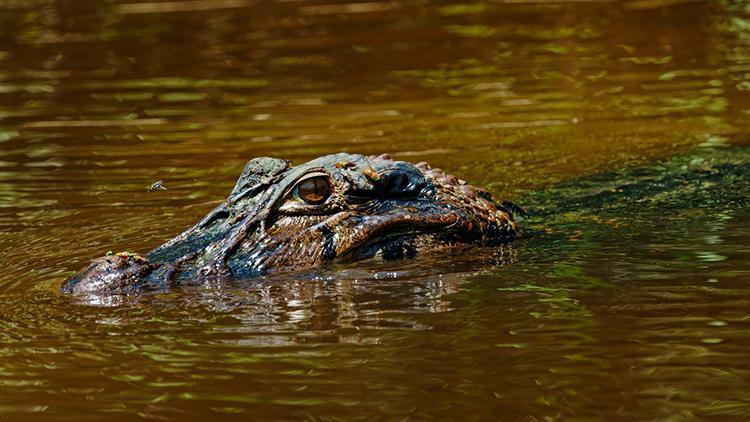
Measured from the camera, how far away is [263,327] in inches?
204

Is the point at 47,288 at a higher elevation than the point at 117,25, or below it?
below

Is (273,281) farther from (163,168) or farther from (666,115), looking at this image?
(666,115)

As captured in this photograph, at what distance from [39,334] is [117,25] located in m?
13.1

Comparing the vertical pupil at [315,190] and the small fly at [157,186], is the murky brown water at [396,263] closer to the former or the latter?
the small fly at [157,186]

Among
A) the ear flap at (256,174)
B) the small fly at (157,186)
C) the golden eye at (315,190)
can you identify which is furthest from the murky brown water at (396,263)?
the ear flap at (256,174)

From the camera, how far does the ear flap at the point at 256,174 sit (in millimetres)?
6176

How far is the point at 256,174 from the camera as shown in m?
6.21

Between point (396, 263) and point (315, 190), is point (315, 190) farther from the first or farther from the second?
point (396, 263)

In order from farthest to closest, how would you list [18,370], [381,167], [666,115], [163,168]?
[666,115] < [163,168] < [381,167] < [18,370]

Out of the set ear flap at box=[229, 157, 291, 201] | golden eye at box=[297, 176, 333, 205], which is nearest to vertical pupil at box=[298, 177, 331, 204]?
golden eye at box=[297, 176, 333, 205]

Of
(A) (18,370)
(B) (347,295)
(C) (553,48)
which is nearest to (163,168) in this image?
(B) (347,295)

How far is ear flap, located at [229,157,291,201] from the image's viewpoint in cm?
618

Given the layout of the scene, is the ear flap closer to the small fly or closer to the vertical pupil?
the vertical pupil

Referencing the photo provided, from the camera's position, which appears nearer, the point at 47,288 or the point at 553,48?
the point at 47,288
